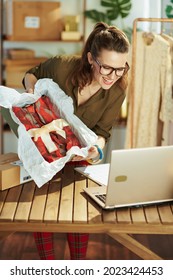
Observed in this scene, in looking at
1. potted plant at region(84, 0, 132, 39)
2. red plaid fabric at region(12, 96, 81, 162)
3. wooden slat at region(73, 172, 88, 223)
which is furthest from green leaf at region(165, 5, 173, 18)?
wooden slat at region(73, 172, 88, 223)

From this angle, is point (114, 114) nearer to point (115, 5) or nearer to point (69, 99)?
point (69, 99)

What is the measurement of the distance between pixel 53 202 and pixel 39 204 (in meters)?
0.06

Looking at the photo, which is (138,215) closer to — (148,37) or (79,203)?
(79,203)

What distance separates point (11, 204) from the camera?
2.09m

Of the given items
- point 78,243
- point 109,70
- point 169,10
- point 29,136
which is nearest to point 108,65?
point 109,70

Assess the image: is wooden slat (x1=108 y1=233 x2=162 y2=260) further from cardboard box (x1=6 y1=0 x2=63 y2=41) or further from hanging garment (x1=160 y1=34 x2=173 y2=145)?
cardboard box (x1=6 y1=0 x2=63 y2=41)

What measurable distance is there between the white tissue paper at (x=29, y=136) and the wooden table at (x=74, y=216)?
0.29 feet

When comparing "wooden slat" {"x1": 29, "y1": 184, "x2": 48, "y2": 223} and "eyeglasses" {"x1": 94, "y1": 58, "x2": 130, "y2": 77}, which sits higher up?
"eyeglasses" {"x1": 94, "y1": 58, "x2": 130, "y2": 77}

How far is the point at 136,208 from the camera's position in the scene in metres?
2.08

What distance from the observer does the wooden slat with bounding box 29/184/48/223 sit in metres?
1.98

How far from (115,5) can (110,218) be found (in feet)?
10.3

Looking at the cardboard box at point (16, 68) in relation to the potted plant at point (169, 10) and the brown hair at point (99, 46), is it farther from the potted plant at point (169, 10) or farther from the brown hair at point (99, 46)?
the brown hair at point (99, 46)

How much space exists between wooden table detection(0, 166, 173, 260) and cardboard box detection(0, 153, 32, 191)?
0.10 feet
